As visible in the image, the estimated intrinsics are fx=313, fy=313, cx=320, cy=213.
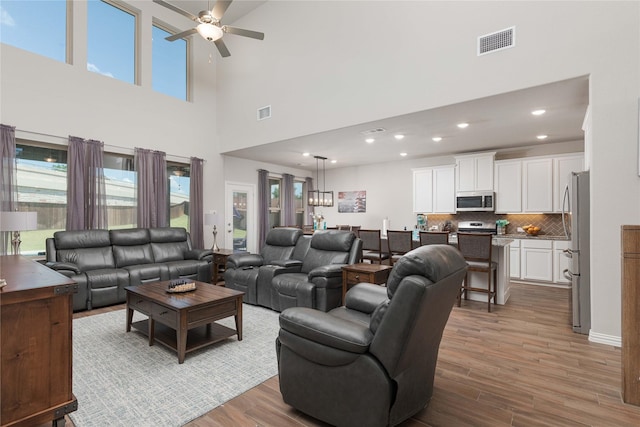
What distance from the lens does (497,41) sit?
359 cm

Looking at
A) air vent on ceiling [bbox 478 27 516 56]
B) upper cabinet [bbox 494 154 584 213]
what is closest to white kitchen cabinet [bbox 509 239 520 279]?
upper cabinet [bbox 494 154 584 213]

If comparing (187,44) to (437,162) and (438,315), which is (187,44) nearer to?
(437,162)

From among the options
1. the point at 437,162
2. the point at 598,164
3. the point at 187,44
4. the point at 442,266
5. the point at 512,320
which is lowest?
the point at 512,320

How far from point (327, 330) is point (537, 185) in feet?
19.8

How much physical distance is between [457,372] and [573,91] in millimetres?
3358

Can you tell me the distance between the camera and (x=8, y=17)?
4.43 metres

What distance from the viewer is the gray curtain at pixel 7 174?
13.7 feet

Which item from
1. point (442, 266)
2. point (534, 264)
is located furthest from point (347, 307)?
point (534, 264)

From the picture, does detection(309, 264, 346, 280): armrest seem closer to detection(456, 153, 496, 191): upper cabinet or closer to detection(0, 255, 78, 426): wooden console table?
detection(0, 255, 78, 426): wooden console table

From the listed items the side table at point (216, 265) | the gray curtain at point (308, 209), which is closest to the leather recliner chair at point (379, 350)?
the side table at point (216, 265)

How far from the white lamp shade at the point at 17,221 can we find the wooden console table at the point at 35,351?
8.06ft

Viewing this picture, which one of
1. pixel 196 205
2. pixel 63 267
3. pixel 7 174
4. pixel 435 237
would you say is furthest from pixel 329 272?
pixel 7 174

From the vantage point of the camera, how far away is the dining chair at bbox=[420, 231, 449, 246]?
4543mm

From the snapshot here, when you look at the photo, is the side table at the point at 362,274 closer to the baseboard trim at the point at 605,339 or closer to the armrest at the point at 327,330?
the armrest at the point at 327,330
